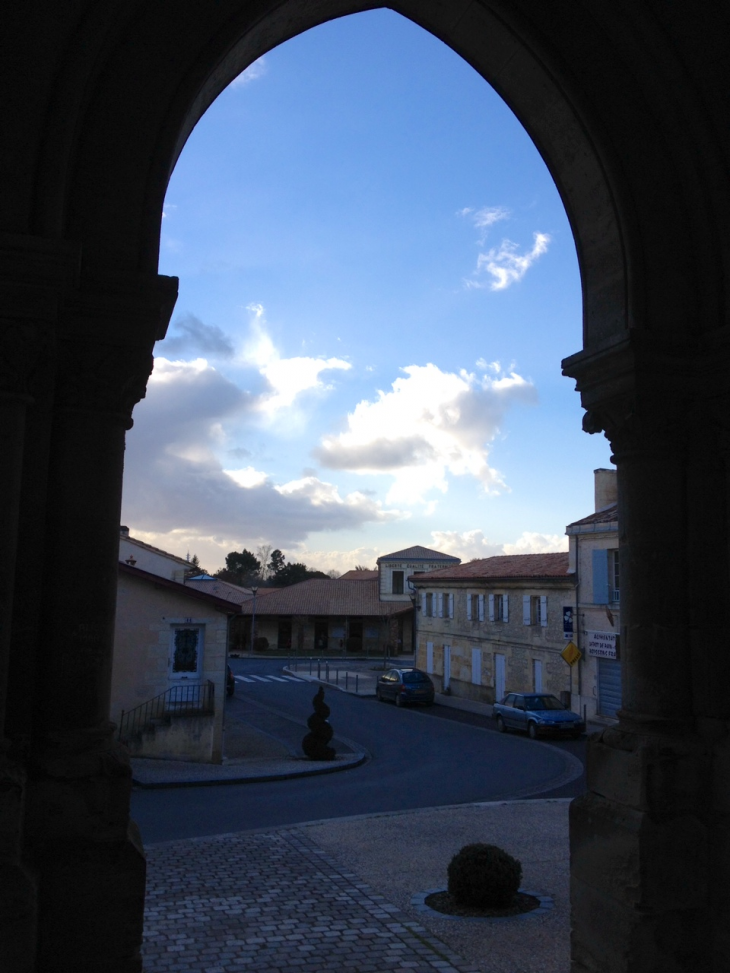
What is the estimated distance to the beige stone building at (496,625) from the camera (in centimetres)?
2509

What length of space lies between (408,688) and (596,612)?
7.60m

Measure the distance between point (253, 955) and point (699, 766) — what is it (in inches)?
A: 131

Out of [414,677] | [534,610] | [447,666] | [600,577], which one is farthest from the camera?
[447,666]

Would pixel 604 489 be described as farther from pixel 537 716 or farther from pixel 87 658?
pixel 87 658

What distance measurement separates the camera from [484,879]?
6695 mm

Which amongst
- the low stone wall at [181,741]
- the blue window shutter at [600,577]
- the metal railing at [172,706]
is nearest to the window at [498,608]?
the blue window shutter at [600,577]

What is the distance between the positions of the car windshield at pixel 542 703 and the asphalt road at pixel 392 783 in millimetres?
1101

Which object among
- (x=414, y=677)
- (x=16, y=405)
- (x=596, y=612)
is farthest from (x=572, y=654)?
(x=16, y=405)

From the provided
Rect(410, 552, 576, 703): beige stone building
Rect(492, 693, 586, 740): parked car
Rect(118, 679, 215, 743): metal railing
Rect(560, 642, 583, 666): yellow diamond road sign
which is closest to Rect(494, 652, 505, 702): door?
Rect(410, 552, 576, 703): beige stone building

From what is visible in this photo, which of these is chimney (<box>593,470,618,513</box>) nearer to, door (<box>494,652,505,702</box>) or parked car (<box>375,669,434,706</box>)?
door (<box>494,652,505,702</box>)

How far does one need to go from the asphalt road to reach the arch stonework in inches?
286

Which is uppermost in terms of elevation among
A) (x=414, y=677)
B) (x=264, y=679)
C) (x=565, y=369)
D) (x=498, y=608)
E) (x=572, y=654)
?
(x=565, y=369)

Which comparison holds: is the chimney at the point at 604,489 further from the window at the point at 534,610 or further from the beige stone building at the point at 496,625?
the window at the point at 534,610

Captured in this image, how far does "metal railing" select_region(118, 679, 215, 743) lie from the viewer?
1622 centimetres
